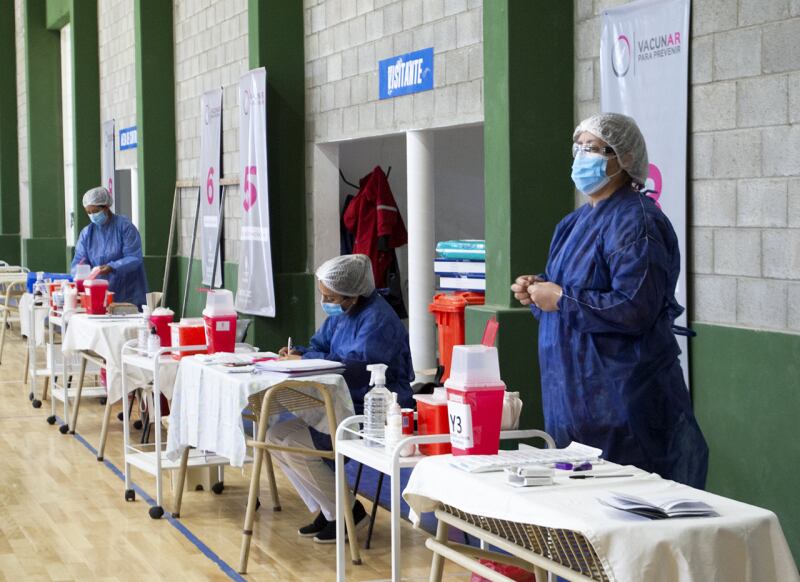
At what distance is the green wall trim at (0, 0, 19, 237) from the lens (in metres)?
17.9

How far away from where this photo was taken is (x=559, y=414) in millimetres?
3191

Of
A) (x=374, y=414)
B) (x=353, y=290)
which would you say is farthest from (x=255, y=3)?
(x=374, y=414)

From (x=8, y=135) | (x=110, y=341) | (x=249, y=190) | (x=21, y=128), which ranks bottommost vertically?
(x=110, y=341)

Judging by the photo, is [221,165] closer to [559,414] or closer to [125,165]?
[125,165]

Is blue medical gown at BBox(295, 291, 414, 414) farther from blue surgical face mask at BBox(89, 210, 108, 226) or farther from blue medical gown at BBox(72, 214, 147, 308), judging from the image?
blue surgical face mask at BBox(89, 210, 108, 226)

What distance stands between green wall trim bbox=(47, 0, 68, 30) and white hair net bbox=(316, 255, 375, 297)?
11349mm

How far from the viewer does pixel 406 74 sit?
7.02m

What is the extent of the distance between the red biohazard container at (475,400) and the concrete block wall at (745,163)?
68.7 inches

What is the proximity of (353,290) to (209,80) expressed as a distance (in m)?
6.17

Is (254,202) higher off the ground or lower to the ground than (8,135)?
lower

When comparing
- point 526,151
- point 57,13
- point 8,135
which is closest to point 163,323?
point 526,151

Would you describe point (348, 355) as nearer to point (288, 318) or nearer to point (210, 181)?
point (288, 318)

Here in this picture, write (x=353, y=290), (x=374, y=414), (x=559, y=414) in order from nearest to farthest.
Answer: (x=559, y=414) → (x=374, y=414) → (x=353, y=290)

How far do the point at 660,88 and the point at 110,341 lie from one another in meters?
3.16
